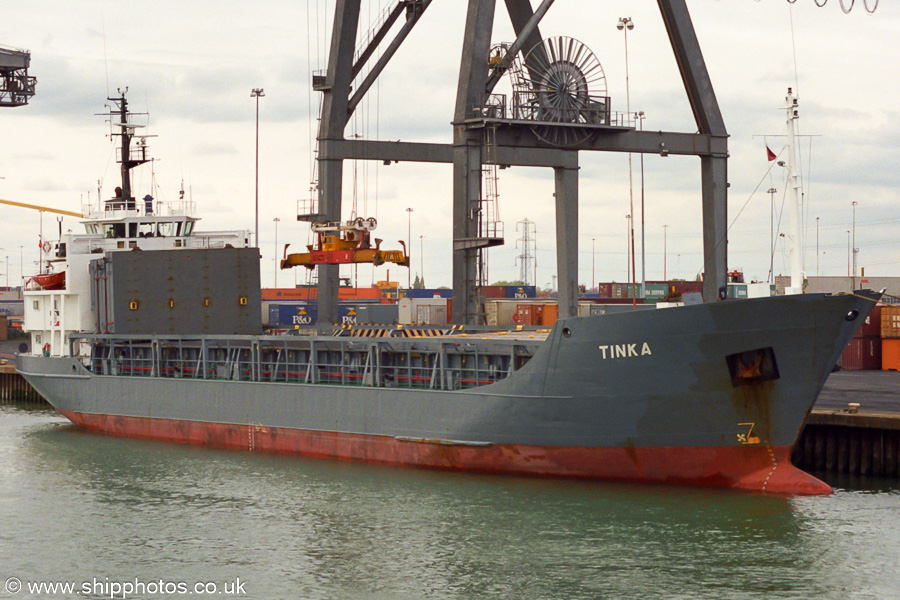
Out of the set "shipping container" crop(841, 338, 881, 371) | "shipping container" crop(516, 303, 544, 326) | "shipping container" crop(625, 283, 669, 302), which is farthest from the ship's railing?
"shipping container" crop(625, 283, 669, 302)

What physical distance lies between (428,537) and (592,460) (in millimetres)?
4794

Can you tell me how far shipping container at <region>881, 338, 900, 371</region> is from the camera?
3903 cm

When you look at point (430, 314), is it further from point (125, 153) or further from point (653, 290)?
point (653, 290)

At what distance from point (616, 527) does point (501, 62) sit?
19781 millimetres

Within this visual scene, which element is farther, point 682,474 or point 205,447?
point 205,447

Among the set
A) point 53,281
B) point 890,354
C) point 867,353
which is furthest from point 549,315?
point 53,281

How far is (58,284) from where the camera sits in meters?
36.7

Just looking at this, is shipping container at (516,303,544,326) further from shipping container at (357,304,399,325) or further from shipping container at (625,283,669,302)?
shipping container at (625,283,669,302)

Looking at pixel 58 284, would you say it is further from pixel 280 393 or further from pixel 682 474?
pixel 682 474

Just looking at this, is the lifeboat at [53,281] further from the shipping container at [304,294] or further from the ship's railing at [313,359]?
the shipping container at [304,294]

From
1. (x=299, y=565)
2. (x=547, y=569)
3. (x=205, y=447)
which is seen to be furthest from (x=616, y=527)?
(x=205, y=447)

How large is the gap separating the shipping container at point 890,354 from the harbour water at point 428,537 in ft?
51.9

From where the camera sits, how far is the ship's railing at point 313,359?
2612 centimetres

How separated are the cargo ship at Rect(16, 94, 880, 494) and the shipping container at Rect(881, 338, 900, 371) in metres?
16.6
